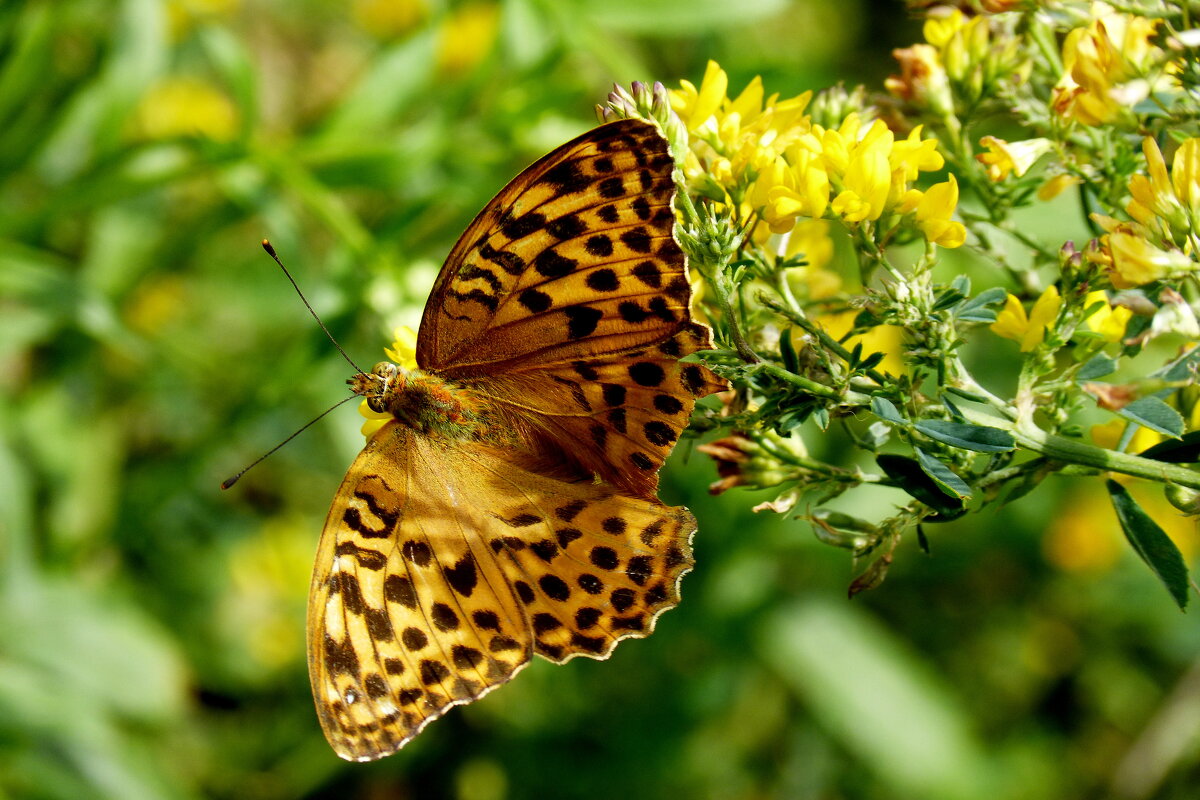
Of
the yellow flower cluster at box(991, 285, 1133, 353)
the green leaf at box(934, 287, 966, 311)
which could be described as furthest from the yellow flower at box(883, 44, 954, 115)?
the green leaf at box(934, 287, 966, 311)

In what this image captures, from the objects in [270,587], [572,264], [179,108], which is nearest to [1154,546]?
[572,264]

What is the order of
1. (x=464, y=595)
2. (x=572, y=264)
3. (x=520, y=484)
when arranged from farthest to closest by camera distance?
(x=520, y=484), (x=464, y=595), (x=572, y=264)

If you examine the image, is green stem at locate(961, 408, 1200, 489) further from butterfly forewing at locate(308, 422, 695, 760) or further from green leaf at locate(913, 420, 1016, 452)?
butterfly forewing at locate(308, 422, 695, 760)

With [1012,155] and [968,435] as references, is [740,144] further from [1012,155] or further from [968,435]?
[968,435]

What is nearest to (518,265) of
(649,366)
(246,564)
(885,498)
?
(649,366)

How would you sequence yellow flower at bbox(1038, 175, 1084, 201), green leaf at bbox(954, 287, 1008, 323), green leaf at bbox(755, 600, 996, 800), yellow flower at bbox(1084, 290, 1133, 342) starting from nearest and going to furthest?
green leaf at bbox(954, 287, 1008, 323)
yellow flower at bbox(1084, 290, 1133, 342)
yellow flower at bbox(1038, 175, 1084, 201)
green leaf at bbox(755, 600, 996, 800)

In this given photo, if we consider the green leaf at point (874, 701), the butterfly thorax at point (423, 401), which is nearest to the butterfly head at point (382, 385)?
the butterfly thorax at point (423, 401)

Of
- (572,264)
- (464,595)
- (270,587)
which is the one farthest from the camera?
(270,587)

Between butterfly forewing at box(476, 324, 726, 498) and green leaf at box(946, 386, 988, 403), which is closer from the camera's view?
green leaf at box(946, 386, 988, 403)

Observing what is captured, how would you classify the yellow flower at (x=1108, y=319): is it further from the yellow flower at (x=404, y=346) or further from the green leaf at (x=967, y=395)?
the yellow flower at (x=404, y=346)
